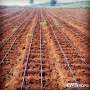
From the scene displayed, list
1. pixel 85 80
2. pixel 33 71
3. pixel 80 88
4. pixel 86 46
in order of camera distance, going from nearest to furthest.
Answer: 1. pixel 80 88
2. pixel 85 80
3. pixel 33 71
4. pixel 86 46

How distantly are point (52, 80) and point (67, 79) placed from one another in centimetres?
87

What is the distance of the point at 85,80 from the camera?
459 centimetres

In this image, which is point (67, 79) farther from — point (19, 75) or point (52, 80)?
point (19, 75)

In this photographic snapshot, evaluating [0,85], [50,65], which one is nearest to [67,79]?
[50,65]

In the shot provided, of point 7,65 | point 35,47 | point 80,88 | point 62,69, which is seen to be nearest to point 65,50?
point 62,69

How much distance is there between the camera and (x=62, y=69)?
525cm

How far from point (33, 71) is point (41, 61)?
960 millimetres

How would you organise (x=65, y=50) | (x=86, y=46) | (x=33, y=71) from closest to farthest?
(x=33, y=71) < (x=65, y=50) < (x=86, y=46)

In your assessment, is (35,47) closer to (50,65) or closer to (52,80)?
(50,65)

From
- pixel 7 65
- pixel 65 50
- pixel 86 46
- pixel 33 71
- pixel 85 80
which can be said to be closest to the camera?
pixel 85 80

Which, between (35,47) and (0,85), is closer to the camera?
(0,85)

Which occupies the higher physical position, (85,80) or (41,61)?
(41,61)

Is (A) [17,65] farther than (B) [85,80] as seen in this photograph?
Yes

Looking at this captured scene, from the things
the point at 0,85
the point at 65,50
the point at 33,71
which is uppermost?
the point at 65,50
